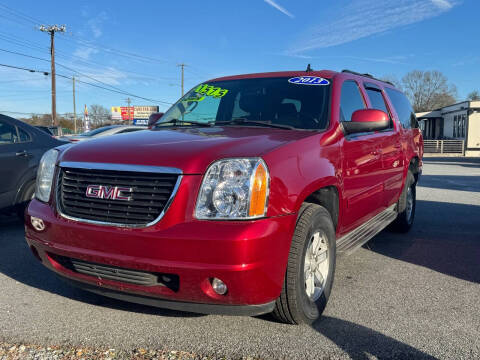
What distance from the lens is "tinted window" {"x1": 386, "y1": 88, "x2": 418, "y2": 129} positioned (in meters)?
5.42

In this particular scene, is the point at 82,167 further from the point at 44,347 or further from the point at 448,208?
the point at 448,208

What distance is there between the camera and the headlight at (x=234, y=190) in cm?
242

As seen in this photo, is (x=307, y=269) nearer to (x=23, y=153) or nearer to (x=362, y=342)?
(x=362, y=342)

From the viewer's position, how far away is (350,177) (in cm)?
354

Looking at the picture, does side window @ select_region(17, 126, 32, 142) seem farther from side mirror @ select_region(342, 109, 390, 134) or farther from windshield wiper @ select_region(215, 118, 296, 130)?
side mirror @ select_region(342, 109, 390, 134)

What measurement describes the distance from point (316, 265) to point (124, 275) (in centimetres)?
135

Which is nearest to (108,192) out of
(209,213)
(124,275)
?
(124,275)

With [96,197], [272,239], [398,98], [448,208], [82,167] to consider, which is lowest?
[448,208]

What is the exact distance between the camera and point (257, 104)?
3.93 meters

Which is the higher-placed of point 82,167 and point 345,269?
point 82,167

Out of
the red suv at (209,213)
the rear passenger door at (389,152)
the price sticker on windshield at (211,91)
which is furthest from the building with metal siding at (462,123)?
the red suv at (209,213)

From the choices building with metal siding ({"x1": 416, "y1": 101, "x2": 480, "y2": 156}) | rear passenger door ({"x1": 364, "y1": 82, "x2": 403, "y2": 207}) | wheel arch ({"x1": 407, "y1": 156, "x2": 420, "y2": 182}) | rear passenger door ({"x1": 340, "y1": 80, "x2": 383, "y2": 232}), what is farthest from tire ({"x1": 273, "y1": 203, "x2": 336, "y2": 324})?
building with metal siding ({"x1": 416, "y1": 101, "x2": 480, "y2": 156})

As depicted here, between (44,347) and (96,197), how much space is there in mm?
961

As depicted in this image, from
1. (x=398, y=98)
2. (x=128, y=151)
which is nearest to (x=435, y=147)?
(x=398, y=98)
